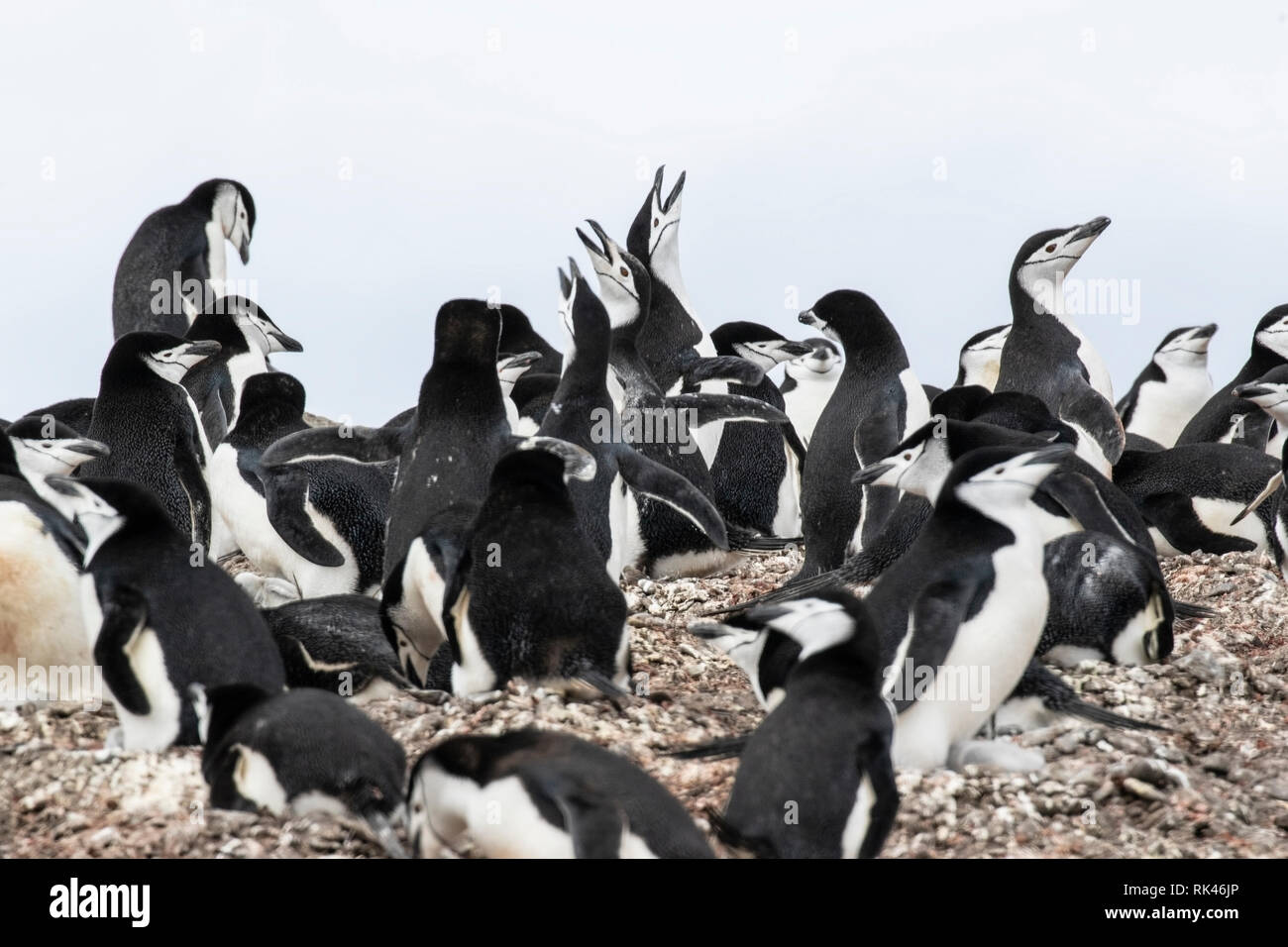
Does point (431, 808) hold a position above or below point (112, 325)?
below

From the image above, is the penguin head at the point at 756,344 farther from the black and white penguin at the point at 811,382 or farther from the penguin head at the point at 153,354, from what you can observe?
the penguin head at the point at 153,354

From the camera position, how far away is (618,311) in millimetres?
8328

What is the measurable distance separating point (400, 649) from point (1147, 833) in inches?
93.0

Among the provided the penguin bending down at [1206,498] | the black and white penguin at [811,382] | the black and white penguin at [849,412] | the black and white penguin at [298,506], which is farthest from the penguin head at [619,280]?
the black and white penguin at [811,382]

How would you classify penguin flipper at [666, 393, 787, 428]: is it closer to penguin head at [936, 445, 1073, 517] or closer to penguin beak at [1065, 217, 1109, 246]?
penguin beak at [1065, 217, 1109, 246]

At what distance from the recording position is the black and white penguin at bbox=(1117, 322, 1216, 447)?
1158 centimetres

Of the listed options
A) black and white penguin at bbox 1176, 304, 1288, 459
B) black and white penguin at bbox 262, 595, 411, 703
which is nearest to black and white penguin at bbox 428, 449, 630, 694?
black and white penguin at bbox 262, 595, 411, 703

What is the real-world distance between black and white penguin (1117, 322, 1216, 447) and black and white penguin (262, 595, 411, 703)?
24.7ft

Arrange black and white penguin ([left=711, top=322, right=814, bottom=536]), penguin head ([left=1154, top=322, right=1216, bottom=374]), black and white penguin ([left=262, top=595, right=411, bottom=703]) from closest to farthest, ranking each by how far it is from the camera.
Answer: black and white penguin ([left=262, top=595, right=411, bottom=703]) < black and white penguin ([left=711, top=322, right=814, bottom=536]) < penguin head ([left=1154, top=322, right=1216, bottom=374])

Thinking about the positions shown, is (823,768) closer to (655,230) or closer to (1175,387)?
(655,230)

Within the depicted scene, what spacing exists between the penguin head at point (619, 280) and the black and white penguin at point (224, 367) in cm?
198

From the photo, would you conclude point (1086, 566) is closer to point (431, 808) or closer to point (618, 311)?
point (431, 808)

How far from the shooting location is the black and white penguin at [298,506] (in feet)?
22.1
